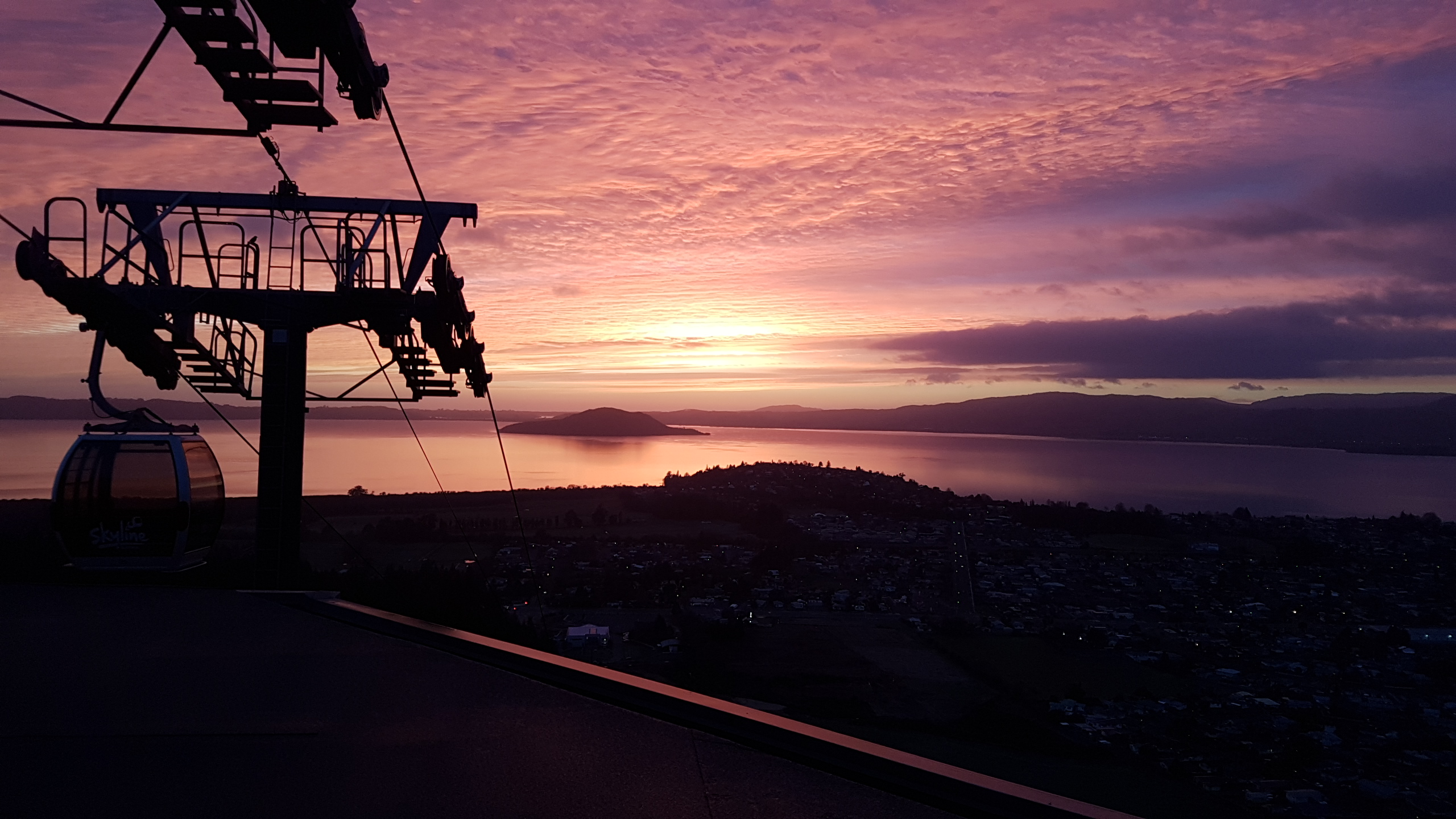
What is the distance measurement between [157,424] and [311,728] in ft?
16.1

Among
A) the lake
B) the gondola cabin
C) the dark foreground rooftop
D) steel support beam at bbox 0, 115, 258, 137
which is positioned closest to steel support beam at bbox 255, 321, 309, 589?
the gondola cabin

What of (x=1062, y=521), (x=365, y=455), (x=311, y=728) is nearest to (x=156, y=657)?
(x=311, y=728)

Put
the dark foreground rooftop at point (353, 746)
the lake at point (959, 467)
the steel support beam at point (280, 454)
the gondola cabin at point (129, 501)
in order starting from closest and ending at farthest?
the dark foreground rooftop at point (353, 746), the gondola cabin at point (129, 501), the steel support beam at point (280, 454), the lake at point (959, 467)

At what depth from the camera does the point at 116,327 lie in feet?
28.1

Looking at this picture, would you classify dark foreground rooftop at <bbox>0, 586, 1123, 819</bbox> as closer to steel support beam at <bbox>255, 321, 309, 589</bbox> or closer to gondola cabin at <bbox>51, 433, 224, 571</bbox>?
gondola cabin at <bbox>51, 433, 224, 571</bbox>

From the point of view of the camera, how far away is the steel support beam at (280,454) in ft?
29.1

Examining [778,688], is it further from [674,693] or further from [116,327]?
[116,327]

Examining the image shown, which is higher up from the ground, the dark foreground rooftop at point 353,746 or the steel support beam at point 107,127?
the steel support beam at point 107,127

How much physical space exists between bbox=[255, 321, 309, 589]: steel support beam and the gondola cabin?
131 centimetres

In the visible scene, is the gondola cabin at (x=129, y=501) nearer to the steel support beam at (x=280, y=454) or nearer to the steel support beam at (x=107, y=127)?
the steel support beam at (x=280, y=454)

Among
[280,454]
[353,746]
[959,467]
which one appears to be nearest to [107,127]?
[353,746]

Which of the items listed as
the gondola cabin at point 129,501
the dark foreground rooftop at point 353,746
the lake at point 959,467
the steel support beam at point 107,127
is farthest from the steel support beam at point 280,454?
the lake at point 959,467

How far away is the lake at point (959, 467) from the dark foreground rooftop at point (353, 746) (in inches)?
864

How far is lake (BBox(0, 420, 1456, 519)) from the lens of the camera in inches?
1457
